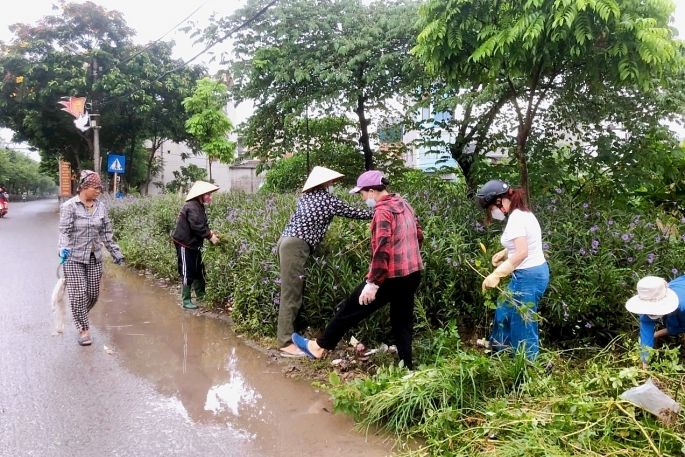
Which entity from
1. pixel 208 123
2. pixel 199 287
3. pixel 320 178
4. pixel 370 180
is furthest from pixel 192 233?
pixel 208 123

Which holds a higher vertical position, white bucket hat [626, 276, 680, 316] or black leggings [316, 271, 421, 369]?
white bucket hat [626, 276, 680, 316]

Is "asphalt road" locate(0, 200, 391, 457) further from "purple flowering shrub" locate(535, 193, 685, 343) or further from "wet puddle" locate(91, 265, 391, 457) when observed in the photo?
"purple flowering shrub" locate(535, 193, 685, 343)

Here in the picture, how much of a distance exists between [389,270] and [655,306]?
5.52 ft

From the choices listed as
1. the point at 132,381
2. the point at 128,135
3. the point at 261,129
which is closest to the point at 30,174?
the point at 128,135

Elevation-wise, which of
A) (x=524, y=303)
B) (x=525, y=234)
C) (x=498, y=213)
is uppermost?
(x=498, y=213)

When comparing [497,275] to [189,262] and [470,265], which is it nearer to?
[470,265]

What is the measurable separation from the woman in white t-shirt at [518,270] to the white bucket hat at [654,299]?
2.28ft

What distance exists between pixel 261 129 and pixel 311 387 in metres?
7.42

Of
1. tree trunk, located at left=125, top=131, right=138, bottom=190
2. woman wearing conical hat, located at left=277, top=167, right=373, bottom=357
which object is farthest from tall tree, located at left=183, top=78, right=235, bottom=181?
woman wearing conical hat, located at left=277, top=167, right=373, bottom=357

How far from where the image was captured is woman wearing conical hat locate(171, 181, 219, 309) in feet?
21.1

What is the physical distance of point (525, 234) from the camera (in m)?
3.71

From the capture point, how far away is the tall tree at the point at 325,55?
8.73 meters

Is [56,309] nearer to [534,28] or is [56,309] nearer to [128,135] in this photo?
[534,28]

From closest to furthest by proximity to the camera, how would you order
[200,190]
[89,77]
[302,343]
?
[302,343], [200,190], [89,77]
